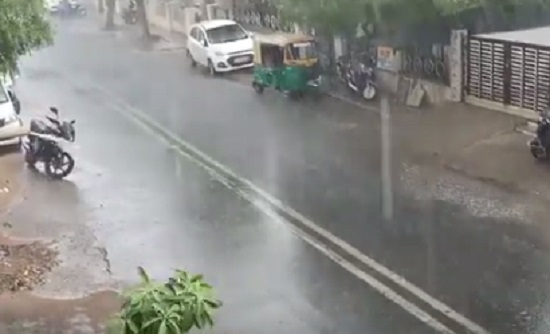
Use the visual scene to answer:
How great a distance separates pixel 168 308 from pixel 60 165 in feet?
34.1

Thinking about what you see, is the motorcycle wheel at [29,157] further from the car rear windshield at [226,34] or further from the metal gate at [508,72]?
the car rear windshield at [226,34]

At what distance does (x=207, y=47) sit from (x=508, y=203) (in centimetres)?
1723

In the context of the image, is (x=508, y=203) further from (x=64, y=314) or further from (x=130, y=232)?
(x=64, y=314)

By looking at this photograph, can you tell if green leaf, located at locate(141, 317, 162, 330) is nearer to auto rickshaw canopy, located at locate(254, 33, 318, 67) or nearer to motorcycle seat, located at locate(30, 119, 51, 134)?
motorcycle seat, located at locate(30, 119, 51, 134)

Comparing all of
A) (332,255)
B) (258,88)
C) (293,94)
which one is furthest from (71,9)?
(332,255)

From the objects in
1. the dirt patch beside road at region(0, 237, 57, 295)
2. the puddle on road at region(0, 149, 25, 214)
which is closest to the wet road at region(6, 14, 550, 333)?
the puddle on road at region(0, 149, 25, 214)

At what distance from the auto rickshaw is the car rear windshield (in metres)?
4.12

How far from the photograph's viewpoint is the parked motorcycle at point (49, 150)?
56.0ft

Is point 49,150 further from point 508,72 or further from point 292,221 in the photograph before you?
point 508,72

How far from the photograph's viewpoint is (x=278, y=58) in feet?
80.9

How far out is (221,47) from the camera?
95.5 feet

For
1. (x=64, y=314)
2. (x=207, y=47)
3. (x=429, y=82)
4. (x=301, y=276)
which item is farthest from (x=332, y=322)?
(x=207, y=47)

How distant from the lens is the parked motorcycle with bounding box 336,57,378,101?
2209cm

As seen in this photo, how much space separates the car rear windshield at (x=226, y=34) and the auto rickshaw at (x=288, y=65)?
412 centimetres
